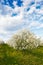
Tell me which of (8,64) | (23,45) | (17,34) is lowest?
(8,64)

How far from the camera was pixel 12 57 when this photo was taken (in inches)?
1098

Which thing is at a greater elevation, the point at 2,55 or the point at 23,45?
the point at 23,45

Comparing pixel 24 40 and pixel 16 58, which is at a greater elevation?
pixel 24 40

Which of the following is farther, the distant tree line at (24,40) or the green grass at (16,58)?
the distant tree line at (24,40)

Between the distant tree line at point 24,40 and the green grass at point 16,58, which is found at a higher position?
the distant tree line at point 24,40

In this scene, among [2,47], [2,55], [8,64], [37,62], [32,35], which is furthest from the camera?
[32,35]

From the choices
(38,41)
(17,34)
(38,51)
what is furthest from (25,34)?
(38,51)

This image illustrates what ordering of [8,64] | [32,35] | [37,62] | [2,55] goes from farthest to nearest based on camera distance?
[32,35] < [2,55] < [37,62] < [8,64]

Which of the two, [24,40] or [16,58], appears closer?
[16,58]

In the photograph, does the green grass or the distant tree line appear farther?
the distant tree line

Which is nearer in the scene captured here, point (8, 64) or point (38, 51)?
point (8, 64)

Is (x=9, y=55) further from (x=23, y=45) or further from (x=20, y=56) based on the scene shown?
(x=23, y=45)

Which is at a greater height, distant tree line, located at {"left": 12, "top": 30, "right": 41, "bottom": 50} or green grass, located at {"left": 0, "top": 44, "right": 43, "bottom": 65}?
distant tree line, located at {"left": 12, "top": 30, "right": 41, "bottom": 50}

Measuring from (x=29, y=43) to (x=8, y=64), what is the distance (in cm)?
8090
